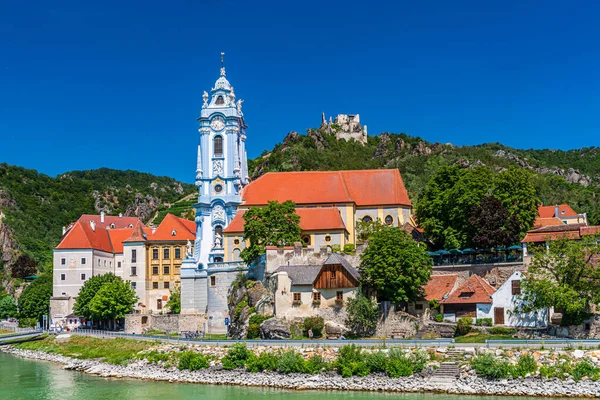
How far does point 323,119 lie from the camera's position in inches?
5566

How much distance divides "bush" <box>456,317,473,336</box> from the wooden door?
62.8 inches

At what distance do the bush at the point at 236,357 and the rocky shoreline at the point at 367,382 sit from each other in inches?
17.0

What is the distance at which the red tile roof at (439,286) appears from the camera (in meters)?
48.0

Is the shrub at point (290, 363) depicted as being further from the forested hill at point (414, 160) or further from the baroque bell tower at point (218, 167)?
the forested hill at point (414, 160)

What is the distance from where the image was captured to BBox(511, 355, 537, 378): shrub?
3516cm

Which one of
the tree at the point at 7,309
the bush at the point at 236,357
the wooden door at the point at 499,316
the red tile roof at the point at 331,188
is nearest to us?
the bush at the point at 236,357

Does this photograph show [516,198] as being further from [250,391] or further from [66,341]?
[66,341]

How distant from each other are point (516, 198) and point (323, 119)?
89327mm

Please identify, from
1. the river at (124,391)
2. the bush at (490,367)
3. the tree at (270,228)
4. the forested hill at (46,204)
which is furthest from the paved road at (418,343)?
the forested hill at (46,204)

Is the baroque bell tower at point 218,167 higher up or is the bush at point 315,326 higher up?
the baroque bell tower at point 218,167

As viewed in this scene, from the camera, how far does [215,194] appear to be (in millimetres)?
65562

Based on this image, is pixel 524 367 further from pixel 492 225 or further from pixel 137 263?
pixel 137 263

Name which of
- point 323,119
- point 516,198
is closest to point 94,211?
point 323,119

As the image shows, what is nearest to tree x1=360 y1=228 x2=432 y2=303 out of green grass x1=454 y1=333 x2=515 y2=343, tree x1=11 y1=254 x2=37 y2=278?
green grass x1=454 y1=333 x2=515 y2=343
